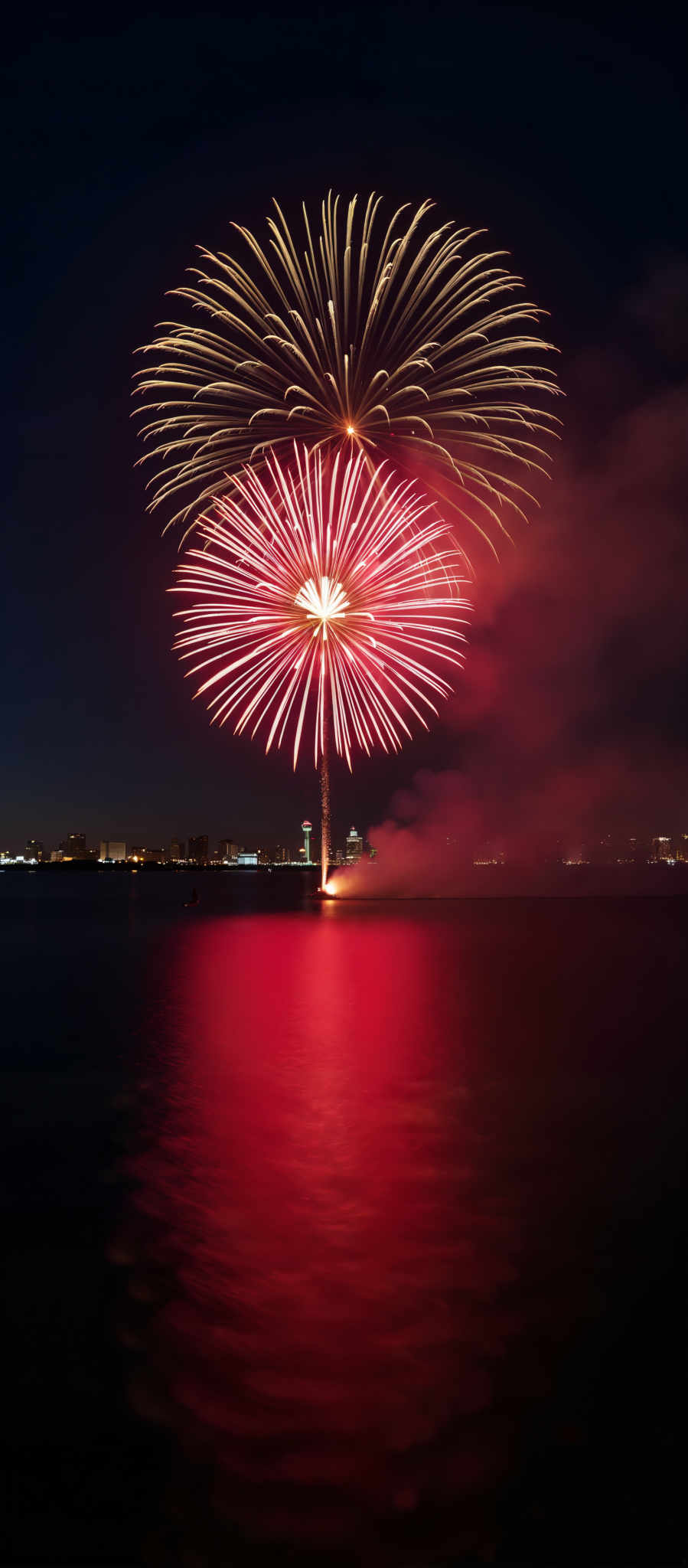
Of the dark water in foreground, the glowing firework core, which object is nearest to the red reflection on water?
the dark water in foreground

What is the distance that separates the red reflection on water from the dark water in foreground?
1.0 inches

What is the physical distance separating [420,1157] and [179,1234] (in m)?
3.62

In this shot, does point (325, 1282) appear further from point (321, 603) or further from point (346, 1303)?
point (321, 603)

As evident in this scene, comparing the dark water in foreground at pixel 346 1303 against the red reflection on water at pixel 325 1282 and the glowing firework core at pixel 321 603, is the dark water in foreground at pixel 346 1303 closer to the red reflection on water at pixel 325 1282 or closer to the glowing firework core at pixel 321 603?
the red reflection on water at pixel 325 1282

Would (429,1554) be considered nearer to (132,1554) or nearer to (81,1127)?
(132,1554)

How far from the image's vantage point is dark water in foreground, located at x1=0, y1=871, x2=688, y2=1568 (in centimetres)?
489

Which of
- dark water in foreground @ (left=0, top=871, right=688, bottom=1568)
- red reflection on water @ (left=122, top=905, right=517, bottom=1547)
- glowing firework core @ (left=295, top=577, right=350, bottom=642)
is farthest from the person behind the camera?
glowing firework core @ (left=295, top=577, right=350, bottom=642)

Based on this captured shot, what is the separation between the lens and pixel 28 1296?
728 centimetres

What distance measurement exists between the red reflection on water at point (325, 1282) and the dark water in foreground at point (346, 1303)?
0.09ft

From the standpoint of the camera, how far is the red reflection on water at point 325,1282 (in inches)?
205

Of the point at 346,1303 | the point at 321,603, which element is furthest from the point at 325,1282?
the point at 321,603

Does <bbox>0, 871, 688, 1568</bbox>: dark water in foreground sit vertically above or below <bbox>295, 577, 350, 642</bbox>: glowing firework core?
below

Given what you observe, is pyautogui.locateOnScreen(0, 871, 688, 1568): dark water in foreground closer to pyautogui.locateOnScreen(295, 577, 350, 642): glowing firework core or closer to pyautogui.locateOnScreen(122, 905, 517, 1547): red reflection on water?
pyautogui.locateOnScreen(122, 905, 517, 1547): red reflection on water

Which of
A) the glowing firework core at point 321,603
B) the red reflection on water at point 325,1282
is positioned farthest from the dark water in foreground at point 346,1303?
the glowing firework core at point 321,603
